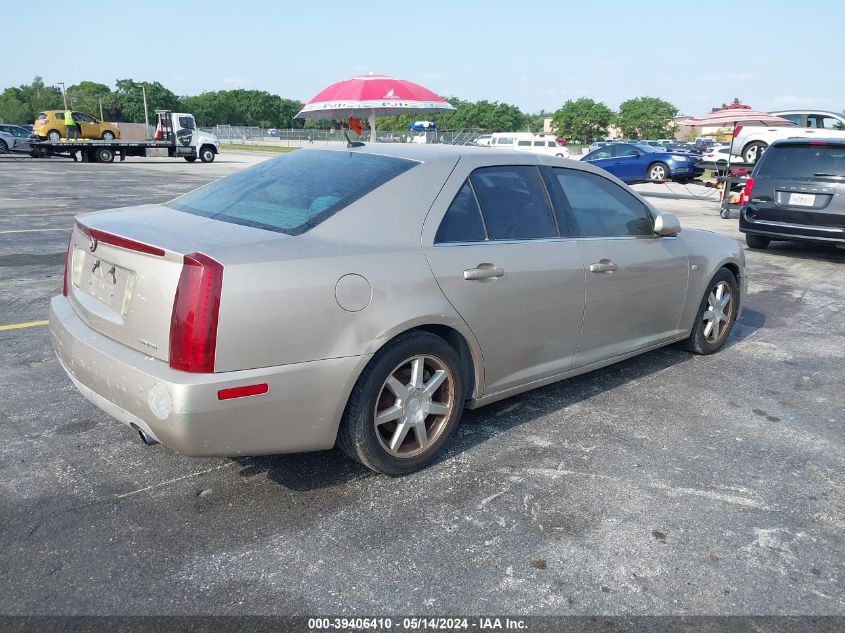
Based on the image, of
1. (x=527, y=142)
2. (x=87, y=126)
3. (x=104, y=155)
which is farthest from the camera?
(x=527, y=142)

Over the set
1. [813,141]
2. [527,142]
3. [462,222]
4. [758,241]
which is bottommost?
[758,241]

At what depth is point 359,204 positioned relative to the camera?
3.20m

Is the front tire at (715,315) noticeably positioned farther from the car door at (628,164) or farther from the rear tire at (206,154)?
the rear tire at (206,154)

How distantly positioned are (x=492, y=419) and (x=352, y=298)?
152cm

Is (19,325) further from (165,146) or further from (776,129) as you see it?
(165,146)

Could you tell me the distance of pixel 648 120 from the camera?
108 meters

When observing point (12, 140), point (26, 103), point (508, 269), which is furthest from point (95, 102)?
point (508, 269)

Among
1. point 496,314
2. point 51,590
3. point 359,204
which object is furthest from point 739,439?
point 51,590

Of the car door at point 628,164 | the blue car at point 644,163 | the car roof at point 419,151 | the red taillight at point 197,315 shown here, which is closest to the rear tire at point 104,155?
the blue car at point 644,163

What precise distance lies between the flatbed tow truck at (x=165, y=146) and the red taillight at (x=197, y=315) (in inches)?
1376

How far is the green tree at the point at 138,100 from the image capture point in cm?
12150

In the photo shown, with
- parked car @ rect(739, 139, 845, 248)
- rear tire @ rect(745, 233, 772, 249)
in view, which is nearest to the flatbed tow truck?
rear tire @ rect(745, 233, 772, 249)

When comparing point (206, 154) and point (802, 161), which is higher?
point (802, 161)

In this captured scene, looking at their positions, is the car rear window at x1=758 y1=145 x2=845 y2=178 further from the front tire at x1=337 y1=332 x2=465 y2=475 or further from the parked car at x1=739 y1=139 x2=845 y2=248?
the front tire at x1=337 y1=332 x2=465 y2=475
